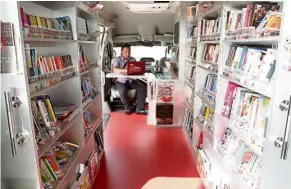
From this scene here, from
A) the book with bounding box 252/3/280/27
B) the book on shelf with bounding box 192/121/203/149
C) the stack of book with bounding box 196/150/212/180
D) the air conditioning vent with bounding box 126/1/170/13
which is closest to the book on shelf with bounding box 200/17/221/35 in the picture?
the book with bounding box 252/3/280/27

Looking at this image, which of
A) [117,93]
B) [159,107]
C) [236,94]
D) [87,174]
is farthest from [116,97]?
[236,94]

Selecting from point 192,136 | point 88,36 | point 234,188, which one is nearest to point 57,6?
point 88,36

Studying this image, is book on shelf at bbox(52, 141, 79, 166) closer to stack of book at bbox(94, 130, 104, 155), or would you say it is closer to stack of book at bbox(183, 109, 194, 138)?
stack of book at bbox(94, 130, 104, 155)

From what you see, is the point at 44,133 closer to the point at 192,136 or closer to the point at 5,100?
the point at 5,100

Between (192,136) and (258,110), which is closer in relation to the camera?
(258,110)

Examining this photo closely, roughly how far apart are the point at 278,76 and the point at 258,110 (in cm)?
50

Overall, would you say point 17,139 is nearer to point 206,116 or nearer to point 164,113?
point 206,116

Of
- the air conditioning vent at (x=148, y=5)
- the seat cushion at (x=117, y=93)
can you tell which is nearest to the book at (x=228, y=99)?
the air conditioning vent at (x=148, y=5)

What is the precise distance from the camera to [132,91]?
502 centimetres

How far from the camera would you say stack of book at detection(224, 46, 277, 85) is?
1441 mm

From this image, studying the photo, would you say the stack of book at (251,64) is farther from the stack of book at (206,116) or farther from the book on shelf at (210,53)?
the stack of book at (206,116)

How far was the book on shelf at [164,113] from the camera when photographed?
4.09 m

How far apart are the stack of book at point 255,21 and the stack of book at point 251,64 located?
0.13 m

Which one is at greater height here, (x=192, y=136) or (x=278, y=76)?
(x=278, y=76)
